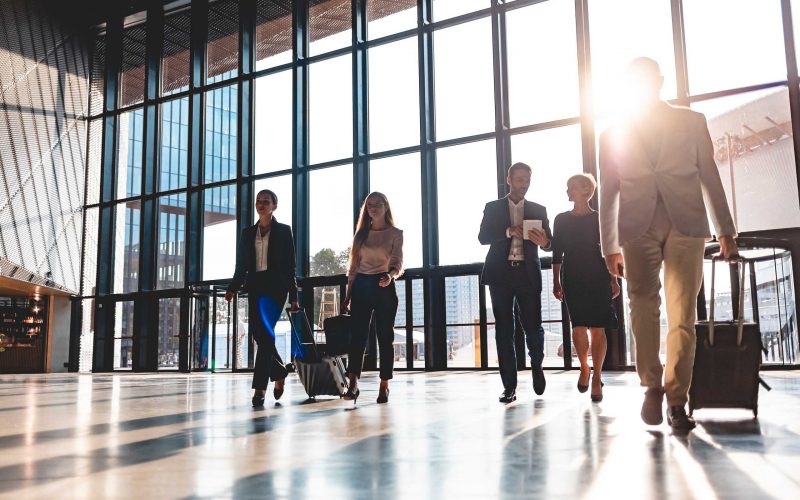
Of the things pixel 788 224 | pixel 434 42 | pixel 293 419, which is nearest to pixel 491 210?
pixel 293 419

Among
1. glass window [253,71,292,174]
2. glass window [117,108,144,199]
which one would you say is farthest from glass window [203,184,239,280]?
glass window [117,108,144,199]

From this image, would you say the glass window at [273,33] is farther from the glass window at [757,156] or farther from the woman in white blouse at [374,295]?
the woman in white blouse at [374,295]

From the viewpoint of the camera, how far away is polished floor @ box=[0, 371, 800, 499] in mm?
1395

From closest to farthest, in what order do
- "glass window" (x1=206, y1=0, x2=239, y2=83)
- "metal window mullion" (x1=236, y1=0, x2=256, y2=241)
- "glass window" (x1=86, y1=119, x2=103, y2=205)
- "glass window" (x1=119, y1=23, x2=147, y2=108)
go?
1. "metal window mullion" (x1=236, y1=0, x2=256, y2=241)
2. "glass window" (x1=206, y1=0, x2=239, y2=83)
3. "glass window" (x1=119, y1=23, x2=147, y2=108)
4. "glass window" (x1=86, y1=119, x2=103, y2=205)

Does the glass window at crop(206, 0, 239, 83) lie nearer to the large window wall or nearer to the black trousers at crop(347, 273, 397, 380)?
the large window wall

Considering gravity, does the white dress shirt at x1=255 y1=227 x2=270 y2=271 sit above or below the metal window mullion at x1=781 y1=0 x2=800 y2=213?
below

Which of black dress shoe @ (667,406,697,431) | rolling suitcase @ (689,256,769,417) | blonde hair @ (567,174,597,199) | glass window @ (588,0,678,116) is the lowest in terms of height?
black dress shoe @ (667,406,697,431)

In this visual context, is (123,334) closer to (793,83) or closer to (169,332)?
(169,332)

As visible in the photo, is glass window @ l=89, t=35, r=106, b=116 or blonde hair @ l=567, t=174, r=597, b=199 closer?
blonde hair @ l=567, t=174, r=597, b=199

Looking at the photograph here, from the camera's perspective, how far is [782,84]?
8.35 metres

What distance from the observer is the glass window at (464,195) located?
397 inches

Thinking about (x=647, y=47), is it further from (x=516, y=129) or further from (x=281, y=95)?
(x=281, y=95)

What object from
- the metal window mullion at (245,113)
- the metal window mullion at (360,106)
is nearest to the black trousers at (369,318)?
the metal window mullion at (360,106)

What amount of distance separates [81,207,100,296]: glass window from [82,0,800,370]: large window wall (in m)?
0.05
